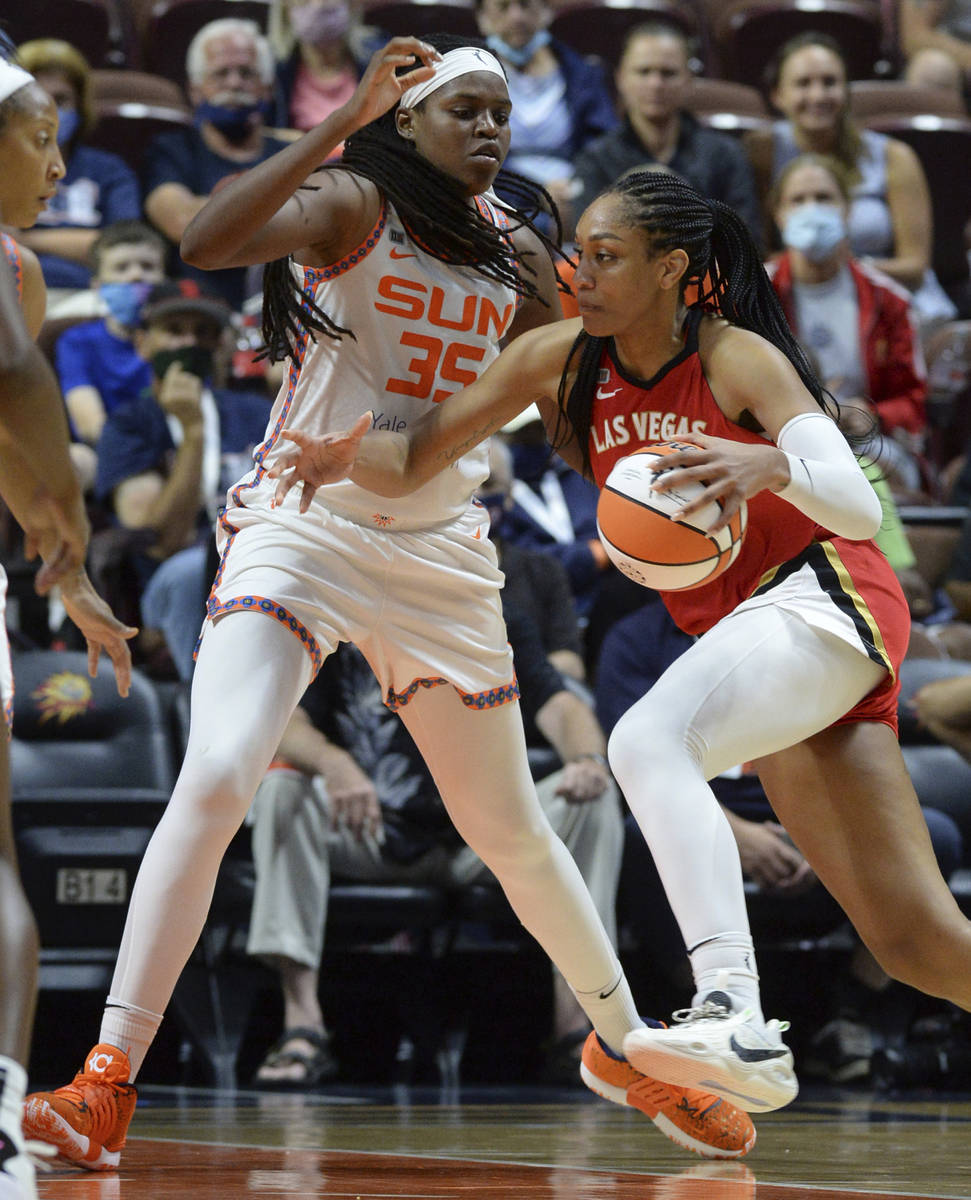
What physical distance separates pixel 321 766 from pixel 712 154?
4203 millimetres

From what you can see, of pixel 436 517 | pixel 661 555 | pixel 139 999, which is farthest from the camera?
pixel 436 517

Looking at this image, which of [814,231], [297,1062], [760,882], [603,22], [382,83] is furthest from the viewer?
[603,22]

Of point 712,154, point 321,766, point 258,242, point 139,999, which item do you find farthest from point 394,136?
point 712,154

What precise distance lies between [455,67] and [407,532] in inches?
35.9

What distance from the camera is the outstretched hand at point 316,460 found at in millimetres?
3236

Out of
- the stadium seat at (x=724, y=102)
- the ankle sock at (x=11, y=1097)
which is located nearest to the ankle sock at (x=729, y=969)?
the ankle sock at (x=11, y=1097)

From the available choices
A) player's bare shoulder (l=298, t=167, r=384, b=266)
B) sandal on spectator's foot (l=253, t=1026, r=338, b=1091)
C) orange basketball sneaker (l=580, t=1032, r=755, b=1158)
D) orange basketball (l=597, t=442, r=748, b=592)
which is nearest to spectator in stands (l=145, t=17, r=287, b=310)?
sandal on spectator's foot (l=253, t=1026, r=338, b=1091)

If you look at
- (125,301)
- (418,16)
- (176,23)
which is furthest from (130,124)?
(125,301)

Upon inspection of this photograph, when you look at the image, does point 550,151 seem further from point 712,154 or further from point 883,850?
point 883,850

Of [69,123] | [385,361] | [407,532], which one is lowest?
[407,532]

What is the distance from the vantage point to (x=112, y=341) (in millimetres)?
7156

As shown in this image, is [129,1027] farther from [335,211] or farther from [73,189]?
[73,189]

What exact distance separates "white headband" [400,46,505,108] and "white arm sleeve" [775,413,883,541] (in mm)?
1015

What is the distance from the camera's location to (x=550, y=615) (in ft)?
19.7
